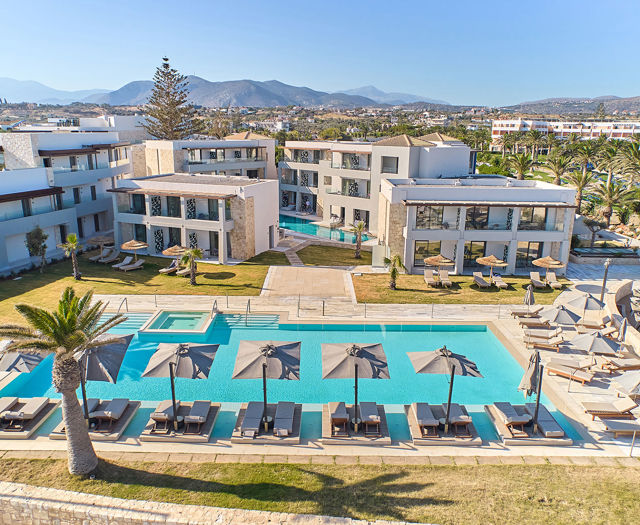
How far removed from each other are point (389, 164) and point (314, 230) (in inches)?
373

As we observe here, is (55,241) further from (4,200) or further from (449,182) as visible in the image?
(449,182)

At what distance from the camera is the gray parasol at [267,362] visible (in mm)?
14000

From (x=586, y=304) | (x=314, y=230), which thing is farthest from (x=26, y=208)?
(x=586, y=304)

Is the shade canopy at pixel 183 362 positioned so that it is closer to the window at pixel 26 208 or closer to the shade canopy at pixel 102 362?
the shade canopy at pixel 102 362

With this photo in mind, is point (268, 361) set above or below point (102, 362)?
below

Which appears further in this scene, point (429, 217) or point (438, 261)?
point (429, 217)

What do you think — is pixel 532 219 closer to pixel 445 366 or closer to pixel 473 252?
pixel 473 252

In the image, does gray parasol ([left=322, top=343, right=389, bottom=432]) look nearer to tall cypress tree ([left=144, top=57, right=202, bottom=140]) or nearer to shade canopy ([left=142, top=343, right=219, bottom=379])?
shade canopy ([left=142, top=343, right=219, bottom=379])

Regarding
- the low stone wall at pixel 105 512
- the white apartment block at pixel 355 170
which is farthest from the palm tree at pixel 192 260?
the white apartment block at pixel 355 170

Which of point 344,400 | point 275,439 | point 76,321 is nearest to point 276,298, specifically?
point 344,400

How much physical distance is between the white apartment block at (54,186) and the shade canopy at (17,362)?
18.0 metres

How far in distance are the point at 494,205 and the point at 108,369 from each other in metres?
24.5

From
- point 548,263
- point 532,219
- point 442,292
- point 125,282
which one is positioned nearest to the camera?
point 442,292

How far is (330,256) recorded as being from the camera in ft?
118
